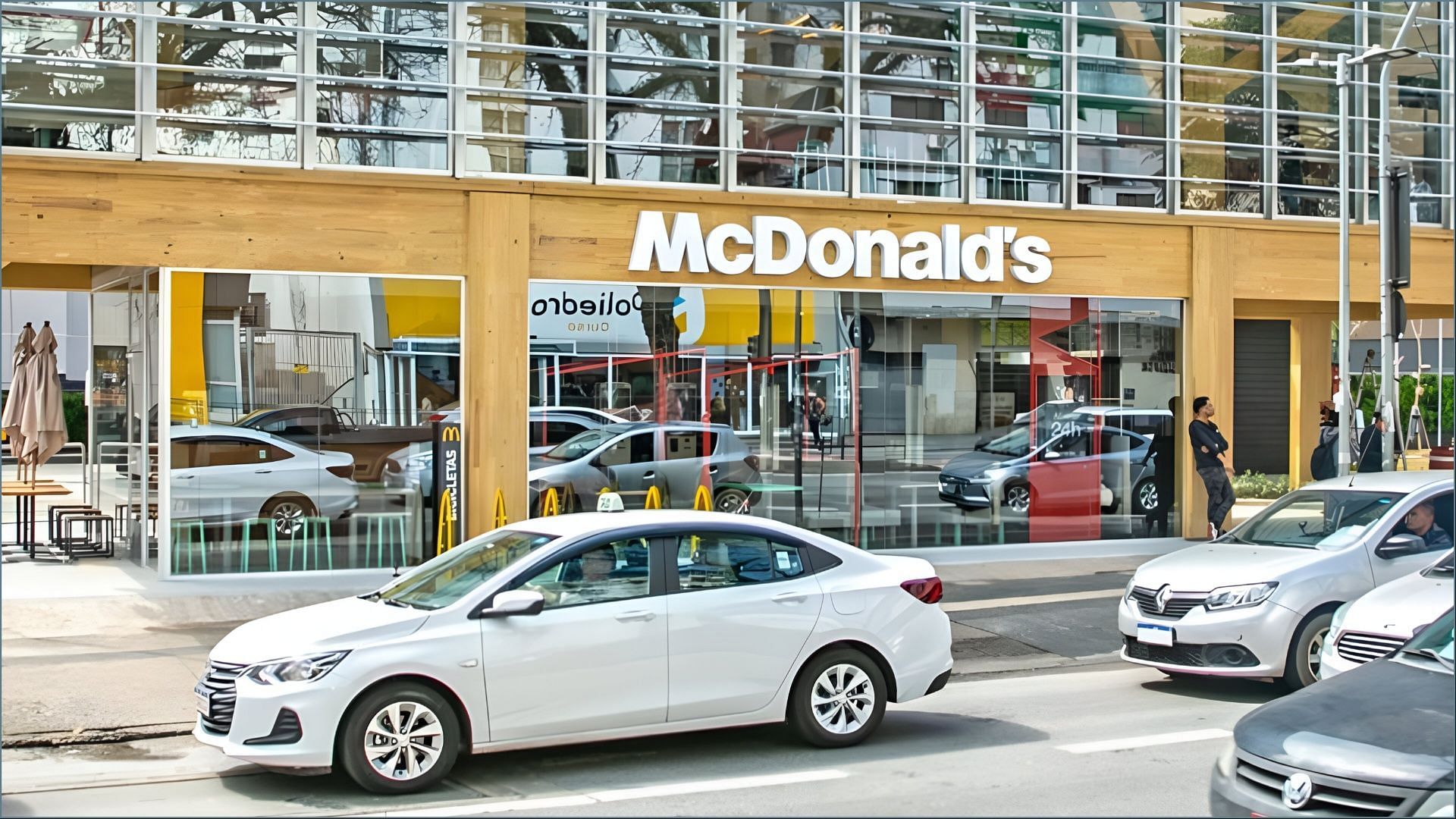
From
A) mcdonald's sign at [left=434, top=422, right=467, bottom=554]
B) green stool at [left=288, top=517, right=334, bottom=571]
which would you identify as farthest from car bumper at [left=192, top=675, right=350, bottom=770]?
green stool at [left=288, top=517, right=334, bottom=571]

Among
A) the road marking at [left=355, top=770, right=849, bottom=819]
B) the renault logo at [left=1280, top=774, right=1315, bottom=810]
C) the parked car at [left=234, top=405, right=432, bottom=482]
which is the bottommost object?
the road marking at [left=355, top=770, right=849, bottom=819]

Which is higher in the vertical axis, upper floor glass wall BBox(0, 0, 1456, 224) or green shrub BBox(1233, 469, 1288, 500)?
upper floor glass wall BBox(0, 0, 1456, 224)

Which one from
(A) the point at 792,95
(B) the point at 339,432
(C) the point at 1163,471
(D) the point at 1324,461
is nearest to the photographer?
(B) the point at 339,432

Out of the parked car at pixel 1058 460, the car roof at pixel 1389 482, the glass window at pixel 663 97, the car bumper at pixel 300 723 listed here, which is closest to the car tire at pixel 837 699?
the car bumper at pixel 300 723

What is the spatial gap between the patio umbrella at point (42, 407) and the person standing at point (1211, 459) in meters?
13.2

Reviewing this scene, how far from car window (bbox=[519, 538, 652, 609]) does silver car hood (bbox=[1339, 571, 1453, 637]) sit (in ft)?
13.7

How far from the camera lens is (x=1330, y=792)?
230 inches

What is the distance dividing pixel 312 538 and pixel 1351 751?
37.4 ft

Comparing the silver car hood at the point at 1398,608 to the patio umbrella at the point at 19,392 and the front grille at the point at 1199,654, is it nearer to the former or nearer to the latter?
the front grille at the point at 1199,654

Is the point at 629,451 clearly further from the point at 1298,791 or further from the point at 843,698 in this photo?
the point at 1298,791

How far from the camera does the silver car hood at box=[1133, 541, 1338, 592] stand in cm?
1002

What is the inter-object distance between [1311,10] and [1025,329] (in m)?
6.19

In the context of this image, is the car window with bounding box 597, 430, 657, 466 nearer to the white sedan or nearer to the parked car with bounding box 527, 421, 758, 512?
the parked car with bounding box 527, 421, 758, 512

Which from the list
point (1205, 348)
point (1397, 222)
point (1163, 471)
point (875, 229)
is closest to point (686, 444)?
point (875, 229)
